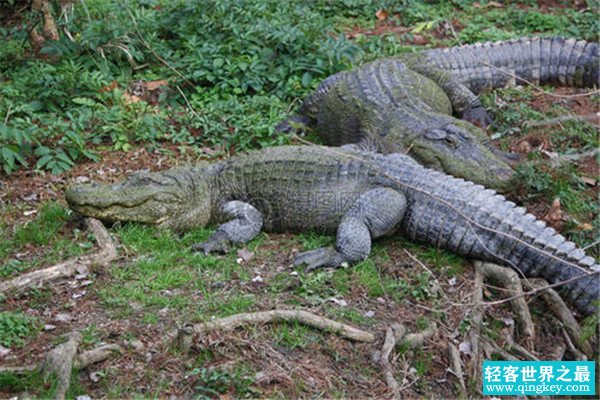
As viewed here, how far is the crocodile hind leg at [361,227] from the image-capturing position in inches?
232

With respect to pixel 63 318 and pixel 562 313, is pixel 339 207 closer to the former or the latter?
pixel 562 313

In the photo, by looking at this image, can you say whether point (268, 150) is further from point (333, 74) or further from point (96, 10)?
point (96, 10)

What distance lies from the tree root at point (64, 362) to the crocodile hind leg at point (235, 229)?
1608mm

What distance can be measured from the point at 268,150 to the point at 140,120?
1778mm

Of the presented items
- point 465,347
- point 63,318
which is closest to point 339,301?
point 465,347

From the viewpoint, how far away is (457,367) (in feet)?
16.6

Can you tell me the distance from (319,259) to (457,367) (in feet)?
4.50

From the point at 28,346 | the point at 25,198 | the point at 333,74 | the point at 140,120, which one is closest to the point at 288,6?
the point at 333,74

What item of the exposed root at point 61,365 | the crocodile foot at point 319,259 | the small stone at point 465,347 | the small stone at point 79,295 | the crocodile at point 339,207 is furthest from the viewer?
the crocodile foot at point 319,259

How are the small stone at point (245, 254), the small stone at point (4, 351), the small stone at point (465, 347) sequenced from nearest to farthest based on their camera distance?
1. the small stone at point (4, 351)
2. the small stone at point (465, 347)
3. the small stone at point (245, 254)

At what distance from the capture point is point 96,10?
9680mm

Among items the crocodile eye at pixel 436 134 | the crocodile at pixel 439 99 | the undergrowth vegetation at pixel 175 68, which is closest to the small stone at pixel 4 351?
the undergrowth vegetation at pixel 175 68

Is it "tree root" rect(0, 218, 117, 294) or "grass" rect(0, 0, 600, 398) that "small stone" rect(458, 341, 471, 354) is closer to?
"grass" rect(0, 0, 600, 398)

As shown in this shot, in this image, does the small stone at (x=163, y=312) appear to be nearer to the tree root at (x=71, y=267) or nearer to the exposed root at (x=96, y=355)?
the exposed root at (x=96, y=355)
